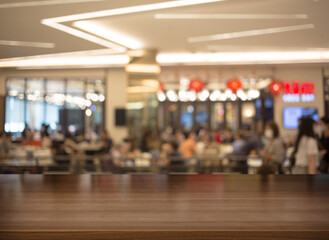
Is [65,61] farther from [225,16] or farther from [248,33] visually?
[225,16]

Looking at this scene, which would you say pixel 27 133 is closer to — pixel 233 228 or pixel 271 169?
pixel 233 228

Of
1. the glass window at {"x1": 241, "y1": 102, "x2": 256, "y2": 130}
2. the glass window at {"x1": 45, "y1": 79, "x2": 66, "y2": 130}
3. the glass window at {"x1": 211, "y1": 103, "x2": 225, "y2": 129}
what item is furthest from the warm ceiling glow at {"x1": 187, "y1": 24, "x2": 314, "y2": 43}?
the glass window at {"x1": 211, "y1": 103, "x2": 225, "y2": 129}

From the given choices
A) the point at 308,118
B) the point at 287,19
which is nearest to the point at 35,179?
the point at 308,118

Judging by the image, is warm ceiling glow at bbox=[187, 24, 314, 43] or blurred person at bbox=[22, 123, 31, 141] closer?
blurred person at bbox=[22, 123, 31, 141]

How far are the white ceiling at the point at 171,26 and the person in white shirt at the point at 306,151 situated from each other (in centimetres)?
63

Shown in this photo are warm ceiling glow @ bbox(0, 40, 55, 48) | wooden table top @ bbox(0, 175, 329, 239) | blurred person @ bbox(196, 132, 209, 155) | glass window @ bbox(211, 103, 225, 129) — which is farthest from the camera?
glass window @ bbox(211, 103, 225, 129)

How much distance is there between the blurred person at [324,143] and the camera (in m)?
1.47

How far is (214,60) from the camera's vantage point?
219 centimetres

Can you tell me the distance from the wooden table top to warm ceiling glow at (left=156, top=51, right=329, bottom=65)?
49 cm

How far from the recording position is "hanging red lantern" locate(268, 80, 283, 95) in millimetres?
1751

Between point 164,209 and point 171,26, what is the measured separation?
1.64 metres

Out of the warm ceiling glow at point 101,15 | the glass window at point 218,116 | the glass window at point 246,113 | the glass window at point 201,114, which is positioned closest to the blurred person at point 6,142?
the warm ceiling glow at point 101,15

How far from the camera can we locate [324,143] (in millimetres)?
1788

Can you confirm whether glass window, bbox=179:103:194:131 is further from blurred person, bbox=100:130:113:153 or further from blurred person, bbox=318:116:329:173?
blurred person, bbox=318:116:329:173
